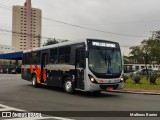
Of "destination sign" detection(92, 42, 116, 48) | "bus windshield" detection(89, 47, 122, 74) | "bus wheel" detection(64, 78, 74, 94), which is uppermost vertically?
"destination sign" detection(92, 42, 116, 48)

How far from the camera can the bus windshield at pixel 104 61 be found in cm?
1698

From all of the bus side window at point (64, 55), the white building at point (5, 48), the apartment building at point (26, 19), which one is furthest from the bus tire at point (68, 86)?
the white building at point (5, 48)

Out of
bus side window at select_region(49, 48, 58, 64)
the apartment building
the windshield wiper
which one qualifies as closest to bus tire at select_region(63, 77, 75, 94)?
bus side window at select_region(49, 48, 58, 64)

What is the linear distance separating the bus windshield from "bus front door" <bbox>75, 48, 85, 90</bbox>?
21.9 inches

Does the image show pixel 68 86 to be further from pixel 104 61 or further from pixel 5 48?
pixel 5 48

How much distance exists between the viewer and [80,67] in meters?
17.5

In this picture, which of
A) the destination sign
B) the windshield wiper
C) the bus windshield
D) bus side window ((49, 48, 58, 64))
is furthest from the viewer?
bus side window ((49, 48, 58, 64))

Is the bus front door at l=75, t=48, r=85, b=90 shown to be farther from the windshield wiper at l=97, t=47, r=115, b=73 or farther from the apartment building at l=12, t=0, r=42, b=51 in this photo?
the apartment building at l=12, t=0, r=42, b=51

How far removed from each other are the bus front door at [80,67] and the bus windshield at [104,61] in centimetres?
56

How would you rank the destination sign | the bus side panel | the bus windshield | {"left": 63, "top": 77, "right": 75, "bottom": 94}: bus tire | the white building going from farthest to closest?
the white building
the bus side panel
{"left": 63, "top": 77, "right": 75, "bottom": 94}: bus tire
the destination sign
the bus windshield

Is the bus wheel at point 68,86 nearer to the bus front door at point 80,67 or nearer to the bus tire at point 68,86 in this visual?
the bus tire at point 68,86

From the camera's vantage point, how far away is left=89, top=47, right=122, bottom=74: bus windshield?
1698 cm

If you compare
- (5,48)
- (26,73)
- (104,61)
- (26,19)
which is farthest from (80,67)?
(5,48)

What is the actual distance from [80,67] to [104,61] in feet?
4.57
